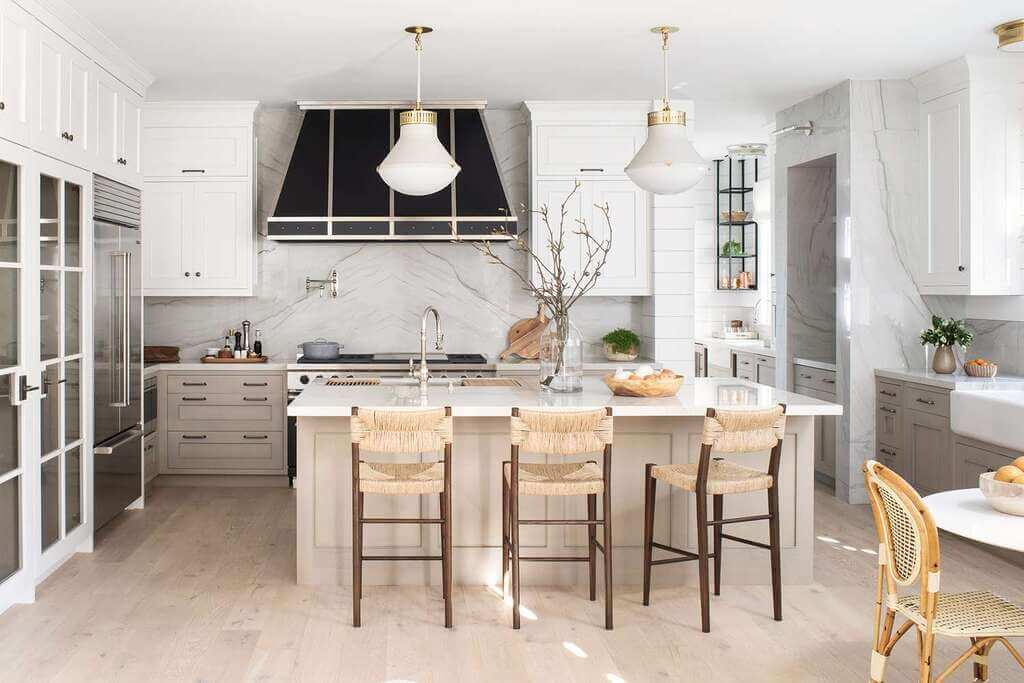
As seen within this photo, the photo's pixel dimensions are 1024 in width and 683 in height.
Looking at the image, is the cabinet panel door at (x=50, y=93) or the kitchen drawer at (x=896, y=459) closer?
the cabinet panel door at (x=50, y=93)

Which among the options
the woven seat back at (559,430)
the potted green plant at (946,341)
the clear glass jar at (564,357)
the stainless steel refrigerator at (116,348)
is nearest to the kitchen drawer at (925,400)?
the potted green plant at (946,341)

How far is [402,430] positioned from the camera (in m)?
3.66

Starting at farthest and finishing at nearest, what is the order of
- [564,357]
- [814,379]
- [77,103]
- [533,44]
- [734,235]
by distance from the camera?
[734,235] → [814,379] → [533,44] → [77,103] → [564,357]

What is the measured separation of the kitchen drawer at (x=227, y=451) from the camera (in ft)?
20.8

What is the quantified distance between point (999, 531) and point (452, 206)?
4322 mm

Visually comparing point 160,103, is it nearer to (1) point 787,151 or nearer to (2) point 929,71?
(1) point 787,151

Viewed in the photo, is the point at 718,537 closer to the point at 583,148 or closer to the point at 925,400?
the point at 925,400

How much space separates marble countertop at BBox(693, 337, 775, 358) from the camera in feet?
24.5

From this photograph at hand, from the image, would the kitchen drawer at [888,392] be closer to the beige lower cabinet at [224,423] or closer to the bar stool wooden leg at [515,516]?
the bar stool wooden leg at [515,516]

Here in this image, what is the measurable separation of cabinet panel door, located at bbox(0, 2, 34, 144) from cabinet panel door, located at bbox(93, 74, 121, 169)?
0.86 m

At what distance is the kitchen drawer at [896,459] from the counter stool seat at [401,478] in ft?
10.2

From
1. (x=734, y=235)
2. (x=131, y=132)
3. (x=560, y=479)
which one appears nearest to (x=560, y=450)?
(x=560, y=479)

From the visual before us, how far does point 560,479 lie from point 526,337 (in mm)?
3046

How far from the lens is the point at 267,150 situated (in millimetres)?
6680
